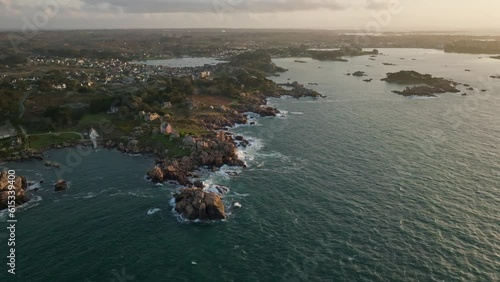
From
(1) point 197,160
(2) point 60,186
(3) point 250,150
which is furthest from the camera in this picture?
(3) point 250,150

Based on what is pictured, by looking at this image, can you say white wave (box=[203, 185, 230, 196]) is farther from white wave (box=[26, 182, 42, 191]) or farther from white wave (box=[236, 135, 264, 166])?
white wave (box=[26, 182, 42, 191])

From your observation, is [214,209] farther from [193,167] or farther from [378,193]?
[378,193]

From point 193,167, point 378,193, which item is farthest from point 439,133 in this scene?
point 193,167

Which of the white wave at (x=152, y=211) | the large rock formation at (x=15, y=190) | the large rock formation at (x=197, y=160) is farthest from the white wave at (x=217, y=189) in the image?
the large rock formation at (x=15, y=190)

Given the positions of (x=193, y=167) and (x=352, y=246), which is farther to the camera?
(x=193, y=167)

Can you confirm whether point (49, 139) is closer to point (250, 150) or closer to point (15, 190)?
point (15, 190)

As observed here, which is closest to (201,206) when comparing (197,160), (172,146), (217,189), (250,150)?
(217,189)

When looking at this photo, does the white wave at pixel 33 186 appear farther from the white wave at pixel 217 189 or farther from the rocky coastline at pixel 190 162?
the white wave at pixel 217 189
